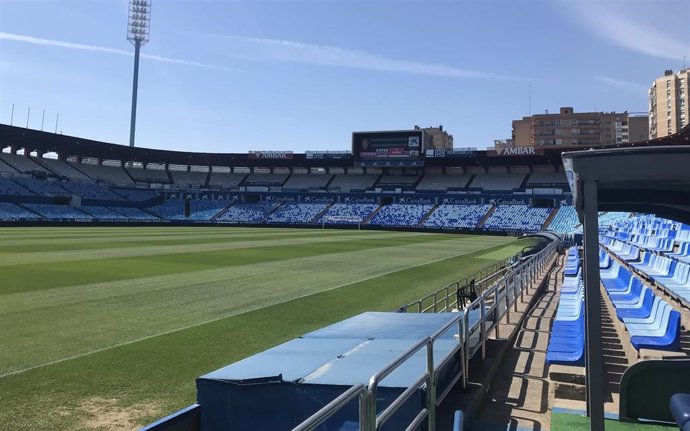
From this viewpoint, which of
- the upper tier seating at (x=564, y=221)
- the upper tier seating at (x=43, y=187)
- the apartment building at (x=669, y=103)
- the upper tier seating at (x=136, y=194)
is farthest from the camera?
the apartment building at (x=669, y=103)

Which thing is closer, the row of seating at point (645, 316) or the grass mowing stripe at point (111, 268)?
the row of seating at point (645, 316)

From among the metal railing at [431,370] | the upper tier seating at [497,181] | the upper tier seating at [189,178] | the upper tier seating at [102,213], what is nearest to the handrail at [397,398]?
the metal railing at [431,370]

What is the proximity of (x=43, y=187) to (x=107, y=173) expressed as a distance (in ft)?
48.4

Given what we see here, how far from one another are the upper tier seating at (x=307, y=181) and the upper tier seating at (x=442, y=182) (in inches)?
648

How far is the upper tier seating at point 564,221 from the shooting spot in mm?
54806

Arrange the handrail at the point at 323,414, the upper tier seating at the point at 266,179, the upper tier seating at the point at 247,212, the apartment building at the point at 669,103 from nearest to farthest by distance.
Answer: the handrail at the point at 323,414
the upper tier seating at the point at 247,212
the upper tier seating at the point at 266,179
the apartment building at the point at 669,103

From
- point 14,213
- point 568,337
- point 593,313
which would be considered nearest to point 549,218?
point 568,337

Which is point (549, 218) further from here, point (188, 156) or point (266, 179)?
point (188, 156)

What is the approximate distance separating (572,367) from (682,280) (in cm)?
609

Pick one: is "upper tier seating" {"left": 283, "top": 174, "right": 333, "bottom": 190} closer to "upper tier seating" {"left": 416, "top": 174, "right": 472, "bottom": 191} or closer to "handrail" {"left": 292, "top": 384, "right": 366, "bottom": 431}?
"upper tier seating" {"left": 416, "top": 174, "right": 472, "bottom": 191}

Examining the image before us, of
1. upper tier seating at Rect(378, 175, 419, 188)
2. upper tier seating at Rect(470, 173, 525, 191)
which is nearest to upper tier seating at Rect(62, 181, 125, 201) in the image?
upper tier seating at Rect(378, 175, 419, 188)

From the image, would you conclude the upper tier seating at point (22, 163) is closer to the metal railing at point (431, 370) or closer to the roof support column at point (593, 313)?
the metal railing at point (431, 370)

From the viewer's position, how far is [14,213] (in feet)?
185

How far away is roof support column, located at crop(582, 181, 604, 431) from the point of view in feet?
10.6
